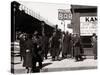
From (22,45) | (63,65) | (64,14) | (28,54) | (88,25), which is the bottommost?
(63,65)

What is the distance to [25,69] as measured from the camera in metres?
3.23

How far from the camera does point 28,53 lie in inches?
127

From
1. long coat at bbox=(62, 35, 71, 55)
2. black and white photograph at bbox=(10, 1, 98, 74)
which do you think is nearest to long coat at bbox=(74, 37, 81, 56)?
black and white photograph at bbox=(10, 1, 98, 74)

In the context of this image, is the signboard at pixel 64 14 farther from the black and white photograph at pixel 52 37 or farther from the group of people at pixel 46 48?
the group of people at pixel 46 48

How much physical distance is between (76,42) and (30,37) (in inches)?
24.9

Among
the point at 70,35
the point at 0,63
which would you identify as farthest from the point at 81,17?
the point at 0,63

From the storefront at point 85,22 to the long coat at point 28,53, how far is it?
60 cm

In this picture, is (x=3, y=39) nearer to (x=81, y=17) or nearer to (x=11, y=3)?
(x=11, y=3)

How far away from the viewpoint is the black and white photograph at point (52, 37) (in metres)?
3.16

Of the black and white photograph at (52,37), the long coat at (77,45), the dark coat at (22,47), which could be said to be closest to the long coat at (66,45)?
the black and white photograph at (52,37)

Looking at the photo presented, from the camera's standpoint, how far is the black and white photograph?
124 inches

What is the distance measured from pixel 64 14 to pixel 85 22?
31 centimetres

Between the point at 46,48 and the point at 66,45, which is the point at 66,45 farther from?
the point at 46,48

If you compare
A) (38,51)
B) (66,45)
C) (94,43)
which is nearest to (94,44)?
(94,43)
